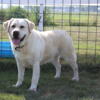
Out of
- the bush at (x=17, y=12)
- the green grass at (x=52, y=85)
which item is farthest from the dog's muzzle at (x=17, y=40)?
the bush at (x=17, y=12)

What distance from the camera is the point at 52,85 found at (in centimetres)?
598

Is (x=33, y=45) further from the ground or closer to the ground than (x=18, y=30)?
closer to the ground

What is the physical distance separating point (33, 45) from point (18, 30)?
414 millimetres

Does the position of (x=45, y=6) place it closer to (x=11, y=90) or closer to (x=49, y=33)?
(x=49, y=33)

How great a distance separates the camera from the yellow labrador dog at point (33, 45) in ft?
17.6

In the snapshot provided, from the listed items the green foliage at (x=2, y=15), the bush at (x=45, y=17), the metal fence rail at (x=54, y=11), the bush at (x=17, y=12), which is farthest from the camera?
the green foliage at (x=2, y=15)

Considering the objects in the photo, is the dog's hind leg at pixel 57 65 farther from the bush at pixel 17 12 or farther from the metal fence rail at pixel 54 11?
the bush at pixel 17 12

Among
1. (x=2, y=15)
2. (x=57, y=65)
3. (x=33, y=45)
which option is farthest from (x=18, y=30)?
(x=2, y=15)

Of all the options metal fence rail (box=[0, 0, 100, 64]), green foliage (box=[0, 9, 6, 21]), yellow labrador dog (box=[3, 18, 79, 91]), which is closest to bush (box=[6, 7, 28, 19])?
metal fence rail (box=[0, 0, 100, 64])

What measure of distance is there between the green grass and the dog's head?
85cm

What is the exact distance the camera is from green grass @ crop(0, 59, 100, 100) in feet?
17.1

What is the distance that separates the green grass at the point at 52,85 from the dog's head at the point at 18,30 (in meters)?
0.85

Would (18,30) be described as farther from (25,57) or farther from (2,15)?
(2,15)

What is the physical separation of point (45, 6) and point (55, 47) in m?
1.81
